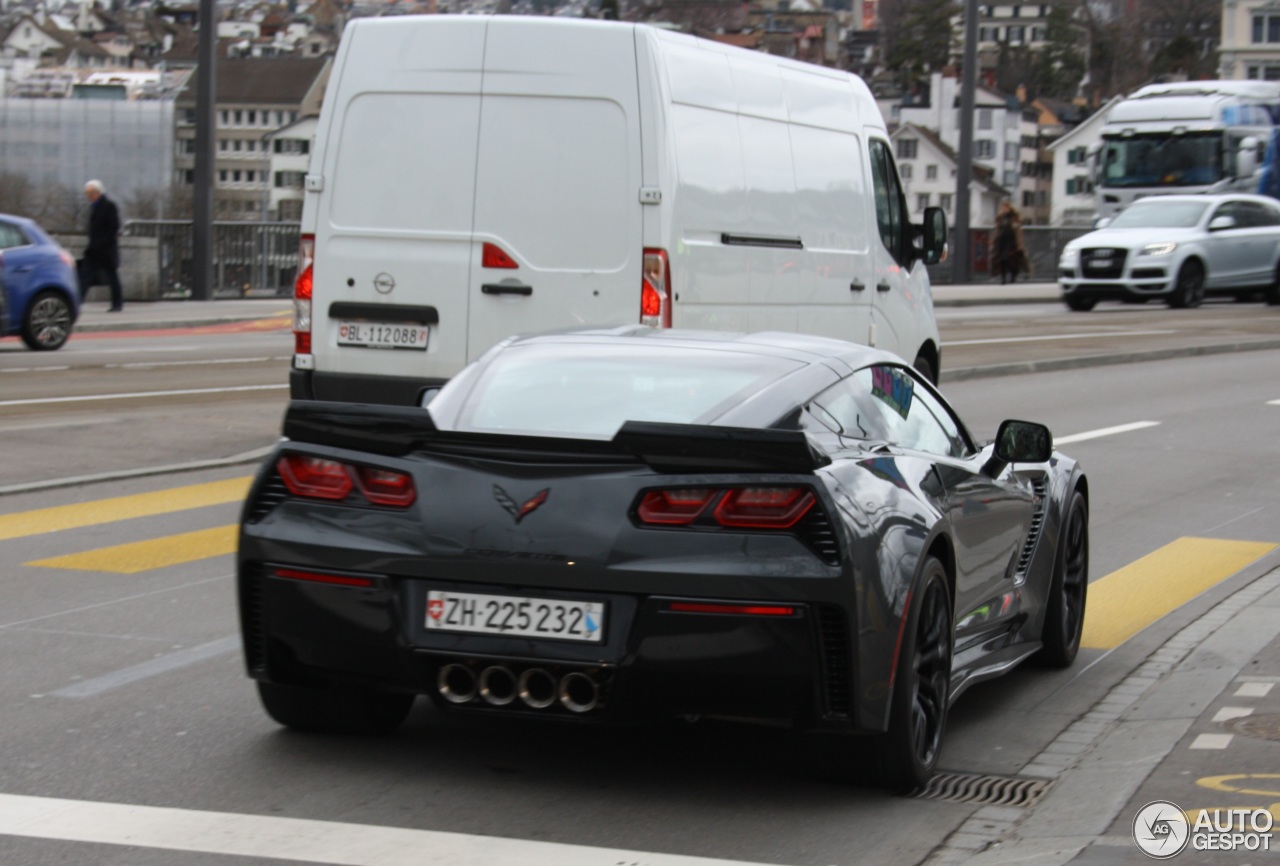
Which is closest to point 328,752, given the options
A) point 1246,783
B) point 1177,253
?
point 1246,783

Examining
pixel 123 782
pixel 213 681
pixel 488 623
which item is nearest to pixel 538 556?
pixel 488 623

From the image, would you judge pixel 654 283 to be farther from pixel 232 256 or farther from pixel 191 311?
pixel 232 256

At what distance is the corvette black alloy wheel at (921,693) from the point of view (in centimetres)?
546

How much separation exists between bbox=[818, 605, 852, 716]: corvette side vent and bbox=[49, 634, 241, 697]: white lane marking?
2596mm

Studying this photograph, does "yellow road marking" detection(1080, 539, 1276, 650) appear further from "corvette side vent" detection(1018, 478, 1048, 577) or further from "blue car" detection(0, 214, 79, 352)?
"blue car" detection(0, 214, 79, 352)

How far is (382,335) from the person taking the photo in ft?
35.3

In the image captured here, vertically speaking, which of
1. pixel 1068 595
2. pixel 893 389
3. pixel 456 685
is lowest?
pixel 1068 595

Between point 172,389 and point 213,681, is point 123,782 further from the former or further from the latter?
point 172,389

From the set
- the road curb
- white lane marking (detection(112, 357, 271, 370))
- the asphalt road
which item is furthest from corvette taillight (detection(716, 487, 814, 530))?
white lane marking (detection(112, 357, 271, 370))

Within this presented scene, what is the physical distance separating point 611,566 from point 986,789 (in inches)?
53.9

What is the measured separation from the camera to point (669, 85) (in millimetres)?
10430

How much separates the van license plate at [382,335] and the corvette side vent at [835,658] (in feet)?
19.0

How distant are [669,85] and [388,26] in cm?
152

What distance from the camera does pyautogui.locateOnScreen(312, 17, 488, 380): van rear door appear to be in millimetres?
10523
